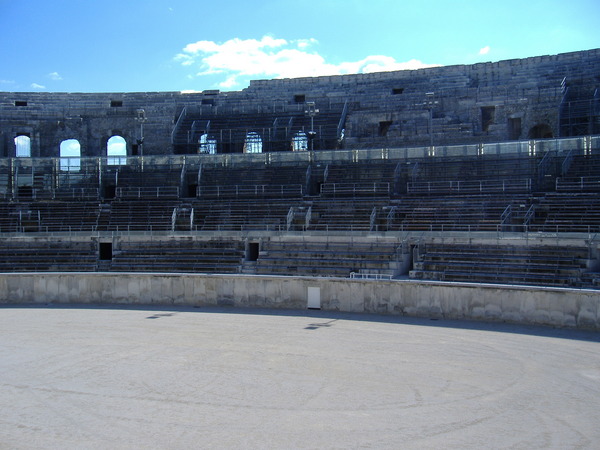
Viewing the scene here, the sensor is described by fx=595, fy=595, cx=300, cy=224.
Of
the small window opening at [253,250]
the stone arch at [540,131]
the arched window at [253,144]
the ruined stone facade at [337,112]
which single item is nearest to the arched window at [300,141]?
the ruined stone facade at [337,112]

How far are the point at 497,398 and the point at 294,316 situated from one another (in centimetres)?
845

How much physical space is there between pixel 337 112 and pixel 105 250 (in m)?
17.8

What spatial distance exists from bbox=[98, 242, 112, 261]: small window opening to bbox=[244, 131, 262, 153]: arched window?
12.7 metres

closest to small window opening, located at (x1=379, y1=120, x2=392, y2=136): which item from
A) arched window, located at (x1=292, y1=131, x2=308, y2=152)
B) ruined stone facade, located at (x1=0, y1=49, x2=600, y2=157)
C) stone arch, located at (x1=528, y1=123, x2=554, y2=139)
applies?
ruined stone facade, located at (x1=0, y1=49, x2=600, y2=157)

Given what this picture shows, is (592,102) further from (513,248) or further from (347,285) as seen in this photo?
(347,285)

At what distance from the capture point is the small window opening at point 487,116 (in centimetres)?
3528

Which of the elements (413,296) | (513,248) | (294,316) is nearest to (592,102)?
(513,248)

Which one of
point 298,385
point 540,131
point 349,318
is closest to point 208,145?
point 540,131

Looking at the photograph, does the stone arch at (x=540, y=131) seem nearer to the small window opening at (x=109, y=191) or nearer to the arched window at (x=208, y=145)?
the arched window at (x=208, y=145)

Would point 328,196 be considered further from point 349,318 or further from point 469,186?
point 349,318

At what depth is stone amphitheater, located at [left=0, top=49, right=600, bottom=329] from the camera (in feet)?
62.2

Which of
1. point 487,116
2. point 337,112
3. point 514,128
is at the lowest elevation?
point 514,128

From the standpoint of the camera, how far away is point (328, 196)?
102 ft

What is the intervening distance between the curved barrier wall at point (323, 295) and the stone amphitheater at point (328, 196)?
4 centimetres
